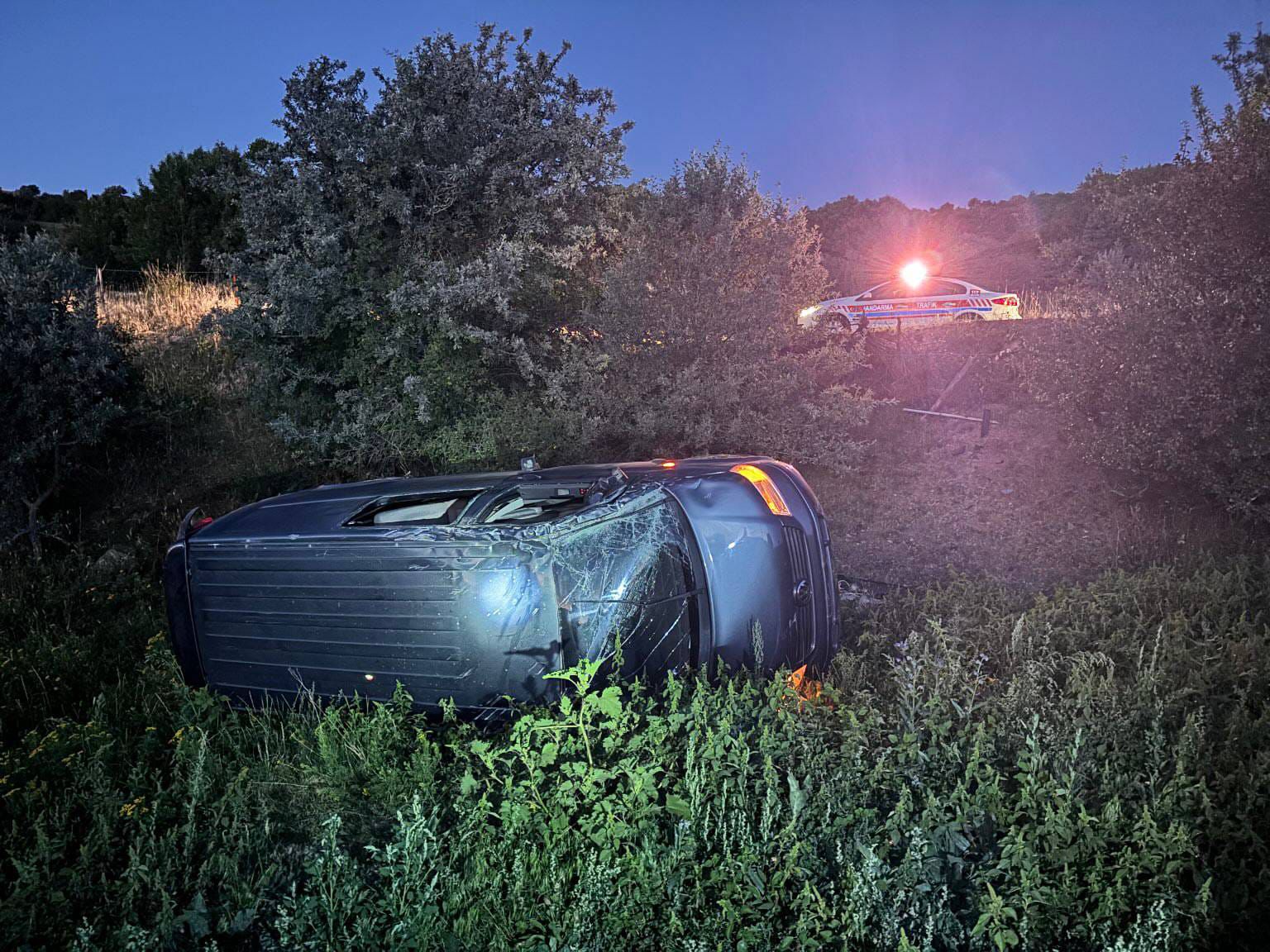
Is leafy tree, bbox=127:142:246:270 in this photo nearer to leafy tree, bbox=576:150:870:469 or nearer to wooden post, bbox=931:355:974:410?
leafy tree, bbox=576:150:870:469

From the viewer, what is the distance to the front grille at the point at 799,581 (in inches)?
140

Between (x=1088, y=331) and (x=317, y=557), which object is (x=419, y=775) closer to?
(x=317, y=557)

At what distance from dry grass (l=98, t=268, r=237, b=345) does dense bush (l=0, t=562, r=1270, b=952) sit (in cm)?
1181

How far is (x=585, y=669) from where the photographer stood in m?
2.83

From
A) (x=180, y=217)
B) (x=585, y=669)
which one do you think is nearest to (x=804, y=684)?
(x=585, y=669)

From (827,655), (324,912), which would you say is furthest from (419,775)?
(827,655)

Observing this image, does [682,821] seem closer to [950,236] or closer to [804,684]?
[804,684]

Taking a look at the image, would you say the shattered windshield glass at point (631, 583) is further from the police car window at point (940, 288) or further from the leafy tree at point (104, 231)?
the leafy tree at point (104, 231)

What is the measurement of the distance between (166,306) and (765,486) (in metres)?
14.7

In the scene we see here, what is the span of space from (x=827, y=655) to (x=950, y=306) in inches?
606

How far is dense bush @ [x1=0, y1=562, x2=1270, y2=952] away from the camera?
2.30 meters

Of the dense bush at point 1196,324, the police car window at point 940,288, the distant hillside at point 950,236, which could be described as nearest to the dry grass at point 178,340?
the dense bush at point 1196,324

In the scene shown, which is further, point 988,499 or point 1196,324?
point 988,499

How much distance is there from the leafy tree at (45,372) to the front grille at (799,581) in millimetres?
8261
